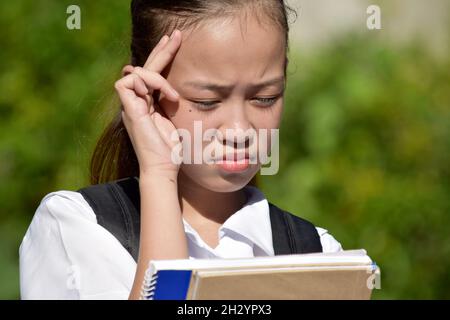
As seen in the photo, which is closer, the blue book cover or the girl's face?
the blue book cover

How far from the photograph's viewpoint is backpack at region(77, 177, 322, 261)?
187 cm

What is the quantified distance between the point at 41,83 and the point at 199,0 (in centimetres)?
178

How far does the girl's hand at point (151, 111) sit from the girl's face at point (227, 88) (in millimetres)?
23

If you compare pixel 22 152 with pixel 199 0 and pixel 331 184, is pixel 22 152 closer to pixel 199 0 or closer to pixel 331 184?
pixel 331 184

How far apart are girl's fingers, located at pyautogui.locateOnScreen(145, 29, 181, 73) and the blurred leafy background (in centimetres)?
148

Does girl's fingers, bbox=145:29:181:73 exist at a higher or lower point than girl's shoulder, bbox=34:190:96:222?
higher

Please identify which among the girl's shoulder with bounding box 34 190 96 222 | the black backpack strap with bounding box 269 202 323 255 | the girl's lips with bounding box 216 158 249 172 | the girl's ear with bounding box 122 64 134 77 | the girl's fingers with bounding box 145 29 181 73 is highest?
the girl's fingers with bounding box 145 29 181 73

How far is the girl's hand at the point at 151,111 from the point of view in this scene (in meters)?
1.85

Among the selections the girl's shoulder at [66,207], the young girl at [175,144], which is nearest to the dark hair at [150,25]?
the young girl at [175,144]

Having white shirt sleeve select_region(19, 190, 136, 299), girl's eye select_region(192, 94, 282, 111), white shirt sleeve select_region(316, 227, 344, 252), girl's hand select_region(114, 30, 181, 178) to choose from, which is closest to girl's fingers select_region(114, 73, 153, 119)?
girl's hand select_region(114, 30, 181, 178)

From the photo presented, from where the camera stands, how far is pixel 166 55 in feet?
6.18

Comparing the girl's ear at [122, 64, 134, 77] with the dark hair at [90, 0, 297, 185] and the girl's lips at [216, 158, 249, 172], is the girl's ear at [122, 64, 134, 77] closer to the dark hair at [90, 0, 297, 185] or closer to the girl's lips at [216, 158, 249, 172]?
the dark hair at [90, 0, 297, 185]

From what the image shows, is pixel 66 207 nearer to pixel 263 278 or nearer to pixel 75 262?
pixel 75 262

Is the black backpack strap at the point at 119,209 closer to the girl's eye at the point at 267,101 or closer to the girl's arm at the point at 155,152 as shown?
the girl's arm at the point at 155,152
